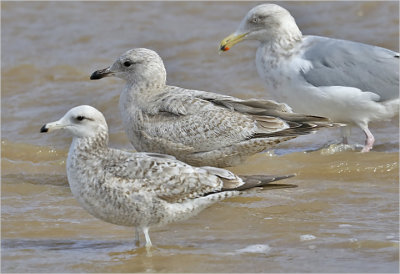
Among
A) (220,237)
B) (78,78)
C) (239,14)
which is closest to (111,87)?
(78,78)

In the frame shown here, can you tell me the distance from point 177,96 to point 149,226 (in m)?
1.85

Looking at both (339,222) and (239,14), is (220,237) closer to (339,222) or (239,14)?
(339,222)

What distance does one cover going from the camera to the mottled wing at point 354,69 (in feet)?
28.9

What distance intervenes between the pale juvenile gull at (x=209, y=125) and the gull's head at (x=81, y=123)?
4.05 ft

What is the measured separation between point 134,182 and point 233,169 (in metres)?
2.48

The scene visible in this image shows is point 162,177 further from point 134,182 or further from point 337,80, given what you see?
point 337,80

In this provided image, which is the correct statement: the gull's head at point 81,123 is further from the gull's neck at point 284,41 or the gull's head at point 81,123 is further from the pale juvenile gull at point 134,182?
the gull's neck at point 284,41

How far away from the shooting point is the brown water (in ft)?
20.3

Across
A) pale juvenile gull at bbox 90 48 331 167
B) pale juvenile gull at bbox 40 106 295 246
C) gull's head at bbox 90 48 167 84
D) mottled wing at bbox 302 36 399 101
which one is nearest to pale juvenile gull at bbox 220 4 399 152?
mottled wing at bbox 302 36 399 101

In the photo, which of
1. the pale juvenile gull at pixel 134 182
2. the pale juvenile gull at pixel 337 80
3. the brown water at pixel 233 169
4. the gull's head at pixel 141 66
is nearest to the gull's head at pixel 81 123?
the pale juvenile gull at pixel 134 182

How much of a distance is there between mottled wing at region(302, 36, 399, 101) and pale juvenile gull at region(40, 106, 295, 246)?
2771 mm

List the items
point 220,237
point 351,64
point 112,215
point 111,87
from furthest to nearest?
1. point 111,87
2. point 351,64
3. point 220,237
4. point 112,215

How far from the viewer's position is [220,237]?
6.57 meters

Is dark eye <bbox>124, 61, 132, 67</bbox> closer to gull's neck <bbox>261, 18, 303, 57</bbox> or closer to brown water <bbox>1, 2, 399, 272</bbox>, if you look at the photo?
brown water <bbox>1, 2, 399, 272</bbox>
